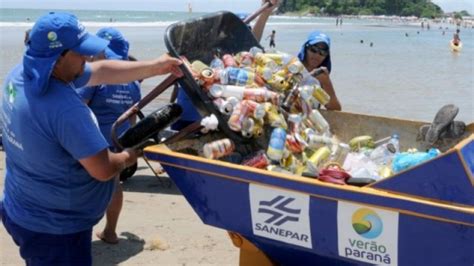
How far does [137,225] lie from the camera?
5.48 metres

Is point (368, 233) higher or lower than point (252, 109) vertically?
lower

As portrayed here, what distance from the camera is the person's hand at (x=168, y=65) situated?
141 inches

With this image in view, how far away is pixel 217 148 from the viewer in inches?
144

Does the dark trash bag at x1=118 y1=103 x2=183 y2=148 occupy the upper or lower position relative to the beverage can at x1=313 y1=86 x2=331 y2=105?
upper

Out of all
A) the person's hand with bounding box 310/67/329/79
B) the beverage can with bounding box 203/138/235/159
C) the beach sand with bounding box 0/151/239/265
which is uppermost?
the person's hand with bounding box 310/67/329/79

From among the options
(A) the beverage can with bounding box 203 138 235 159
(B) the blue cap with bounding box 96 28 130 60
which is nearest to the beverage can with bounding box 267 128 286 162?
(A) the beverage can with bounding box 203 138 235 159

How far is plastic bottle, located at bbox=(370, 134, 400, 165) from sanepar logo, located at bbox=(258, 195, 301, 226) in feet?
2.99

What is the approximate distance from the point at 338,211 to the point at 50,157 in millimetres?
1270

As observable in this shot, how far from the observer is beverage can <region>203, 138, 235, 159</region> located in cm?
364

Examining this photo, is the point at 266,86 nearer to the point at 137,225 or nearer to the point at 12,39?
the point at 137,225

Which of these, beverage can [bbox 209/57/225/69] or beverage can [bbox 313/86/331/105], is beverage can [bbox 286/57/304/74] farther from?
beverage can [bbox 209/57/225/69]

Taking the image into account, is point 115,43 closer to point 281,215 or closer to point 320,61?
point 320,61

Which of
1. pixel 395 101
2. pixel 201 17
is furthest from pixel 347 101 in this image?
pixel 201 17

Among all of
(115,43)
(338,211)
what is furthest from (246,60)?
(338,211)
